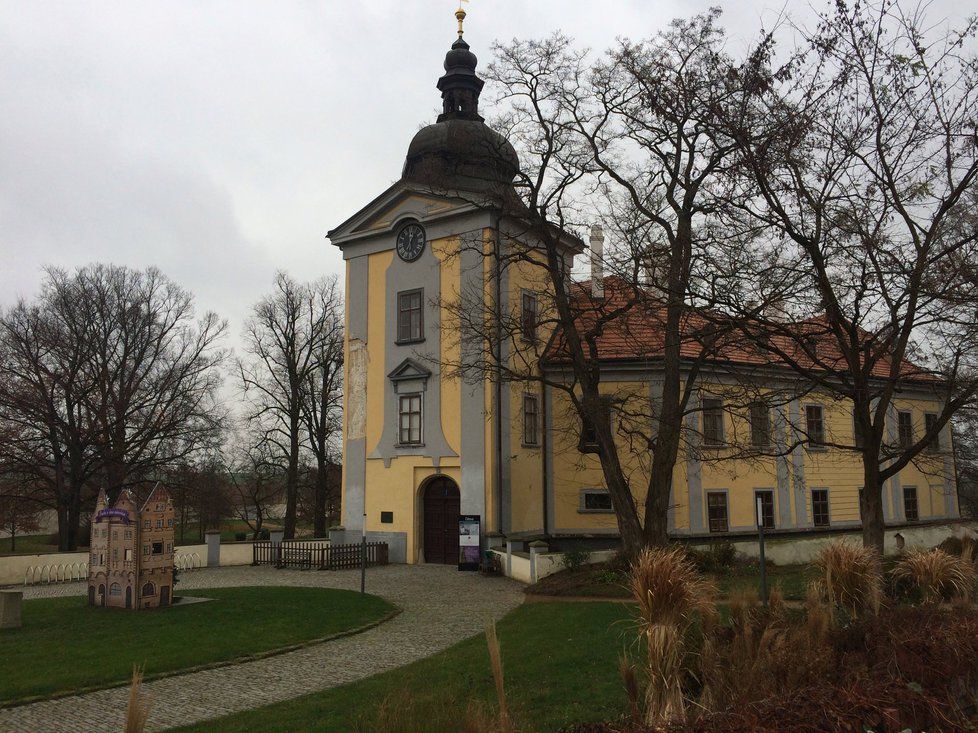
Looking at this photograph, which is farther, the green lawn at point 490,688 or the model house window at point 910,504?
the model house window at point 910,504

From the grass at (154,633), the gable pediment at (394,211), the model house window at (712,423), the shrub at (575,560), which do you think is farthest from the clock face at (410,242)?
the grass at (154,633)

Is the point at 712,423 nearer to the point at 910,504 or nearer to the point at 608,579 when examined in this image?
the point at 608,579

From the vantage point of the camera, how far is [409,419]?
2797 cm

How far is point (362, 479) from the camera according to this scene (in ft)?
94.2

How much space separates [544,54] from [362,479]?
52.1ft

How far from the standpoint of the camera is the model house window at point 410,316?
92.5 ft

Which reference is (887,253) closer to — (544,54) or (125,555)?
(544,54)

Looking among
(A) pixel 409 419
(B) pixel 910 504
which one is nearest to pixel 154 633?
(A) pixel 409 419

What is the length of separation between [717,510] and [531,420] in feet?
23.7

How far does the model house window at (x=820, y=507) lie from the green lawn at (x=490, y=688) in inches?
758

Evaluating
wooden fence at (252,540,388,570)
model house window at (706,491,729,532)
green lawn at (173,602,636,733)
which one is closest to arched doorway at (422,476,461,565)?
wooden fence at (252,540,388,570)

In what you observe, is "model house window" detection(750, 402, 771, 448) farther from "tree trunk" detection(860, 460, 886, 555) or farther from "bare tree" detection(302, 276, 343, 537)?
"bare tree" detection(302, 276, 343, 537)

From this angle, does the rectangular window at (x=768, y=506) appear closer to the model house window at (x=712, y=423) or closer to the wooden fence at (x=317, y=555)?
the model house window at (x=712, y=423)

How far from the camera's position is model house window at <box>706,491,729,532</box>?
2741 centimetres
